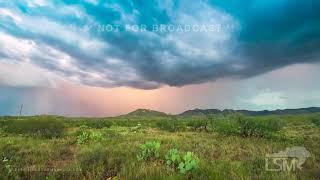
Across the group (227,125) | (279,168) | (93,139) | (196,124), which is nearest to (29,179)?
(279,168)

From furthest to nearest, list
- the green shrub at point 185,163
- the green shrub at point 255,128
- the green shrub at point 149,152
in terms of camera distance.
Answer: the green shrub at point 255,128 → the green shrub at point 149,152 → the green shrub at point 185,163

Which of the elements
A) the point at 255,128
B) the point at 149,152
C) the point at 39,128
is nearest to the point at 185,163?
the point at 149,152

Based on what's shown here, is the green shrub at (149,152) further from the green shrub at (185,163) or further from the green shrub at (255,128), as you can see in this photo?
the green shrub at (255,128)

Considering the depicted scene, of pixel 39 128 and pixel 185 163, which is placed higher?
pixel 39 128

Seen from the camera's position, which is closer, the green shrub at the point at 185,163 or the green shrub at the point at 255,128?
the green shrub at the point at 185,163

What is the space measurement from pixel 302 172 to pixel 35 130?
87.4ft

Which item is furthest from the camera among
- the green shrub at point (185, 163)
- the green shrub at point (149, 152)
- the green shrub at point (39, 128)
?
the green shrub at point (39, 128)

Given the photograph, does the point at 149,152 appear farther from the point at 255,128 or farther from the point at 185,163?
the point at 255,128

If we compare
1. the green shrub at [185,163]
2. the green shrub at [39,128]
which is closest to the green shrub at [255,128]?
the green shrub at [39,128]

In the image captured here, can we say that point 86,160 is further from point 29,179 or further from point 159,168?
point 159,168

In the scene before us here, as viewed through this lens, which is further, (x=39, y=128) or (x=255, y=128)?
(x=39, y=128)

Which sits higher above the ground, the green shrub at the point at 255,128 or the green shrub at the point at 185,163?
the green shrub at the point at 255,128

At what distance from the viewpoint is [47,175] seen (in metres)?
9.69

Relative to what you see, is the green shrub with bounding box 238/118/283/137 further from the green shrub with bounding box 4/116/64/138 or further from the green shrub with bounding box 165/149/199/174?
the green shrub with bounding box 165/149/199/174
